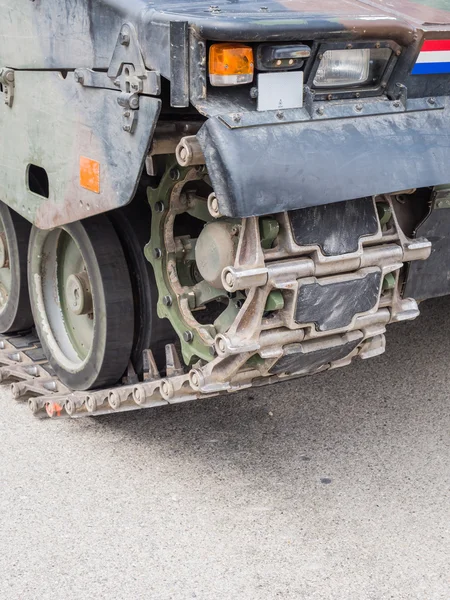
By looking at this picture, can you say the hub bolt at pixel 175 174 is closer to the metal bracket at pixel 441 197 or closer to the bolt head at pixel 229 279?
the bolt head at pixel 229 279

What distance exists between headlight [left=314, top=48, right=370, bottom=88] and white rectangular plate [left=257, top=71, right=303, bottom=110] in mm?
103

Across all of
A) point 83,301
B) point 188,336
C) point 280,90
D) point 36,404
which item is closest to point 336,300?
point 188,336

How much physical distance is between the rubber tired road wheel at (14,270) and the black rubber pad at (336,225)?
1.72 metres

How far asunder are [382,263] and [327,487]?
91 centimetres

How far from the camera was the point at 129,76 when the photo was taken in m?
2.68

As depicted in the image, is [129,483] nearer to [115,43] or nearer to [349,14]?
[115,43]

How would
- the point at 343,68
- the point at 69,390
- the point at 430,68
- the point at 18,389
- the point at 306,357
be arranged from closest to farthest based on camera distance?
1. the point at 343,68
2. the point at 430,68
3. the point at 306,357
4. the point at 69,390
5. the point at 18,389

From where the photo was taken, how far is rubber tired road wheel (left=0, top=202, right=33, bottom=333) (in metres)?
4.07

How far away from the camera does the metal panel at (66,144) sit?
9.05 feet

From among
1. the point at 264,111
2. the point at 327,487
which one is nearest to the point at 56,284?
the point at 327,487

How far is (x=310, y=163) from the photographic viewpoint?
8.48 feet

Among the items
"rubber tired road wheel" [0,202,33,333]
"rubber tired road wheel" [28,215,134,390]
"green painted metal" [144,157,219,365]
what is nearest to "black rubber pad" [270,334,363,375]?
"green painted metal" [144,157,219,365]

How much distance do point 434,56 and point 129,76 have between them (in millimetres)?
899

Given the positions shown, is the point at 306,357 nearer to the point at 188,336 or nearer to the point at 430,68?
the point at 188,336
